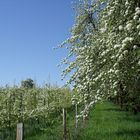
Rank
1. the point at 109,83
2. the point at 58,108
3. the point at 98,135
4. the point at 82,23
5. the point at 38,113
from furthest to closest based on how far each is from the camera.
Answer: the point at 58,108, the point at 38,113, the point at 82,23, the point at 98,135, the point at 109,83

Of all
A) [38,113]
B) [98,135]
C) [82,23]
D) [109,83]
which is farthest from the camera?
[38,113]

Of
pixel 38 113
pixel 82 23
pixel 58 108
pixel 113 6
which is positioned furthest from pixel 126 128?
pixel 58 108

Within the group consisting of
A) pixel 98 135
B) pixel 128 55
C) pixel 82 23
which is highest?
pixel 82 23

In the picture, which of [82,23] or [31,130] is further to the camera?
[82,23]

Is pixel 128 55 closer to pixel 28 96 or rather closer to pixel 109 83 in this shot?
pixel 109 83

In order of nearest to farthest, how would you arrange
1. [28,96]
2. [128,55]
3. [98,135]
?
[128,55] < [98,135] < [28,96]

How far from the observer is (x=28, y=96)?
101 ft

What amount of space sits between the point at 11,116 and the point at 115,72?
16.8m

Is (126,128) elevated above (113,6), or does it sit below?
below

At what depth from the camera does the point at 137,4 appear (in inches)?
352

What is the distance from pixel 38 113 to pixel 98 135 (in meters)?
10.5

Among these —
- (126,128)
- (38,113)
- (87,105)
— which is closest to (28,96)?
(38,113)

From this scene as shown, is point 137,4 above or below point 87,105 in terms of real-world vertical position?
above

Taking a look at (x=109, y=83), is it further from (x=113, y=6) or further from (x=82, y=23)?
(x=82, y=23)
